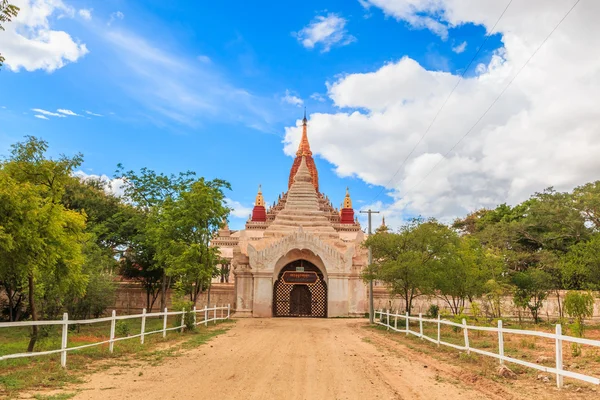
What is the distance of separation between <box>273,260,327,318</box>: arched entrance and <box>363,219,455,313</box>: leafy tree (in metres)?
8.39

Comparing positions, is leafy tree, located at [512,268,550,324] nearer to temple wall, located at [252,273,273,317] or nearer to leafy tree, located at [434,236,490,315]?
leafy tree, located at [434,236,490,315]

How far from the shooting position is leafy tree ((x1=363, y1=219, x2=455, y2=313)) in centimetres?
2272

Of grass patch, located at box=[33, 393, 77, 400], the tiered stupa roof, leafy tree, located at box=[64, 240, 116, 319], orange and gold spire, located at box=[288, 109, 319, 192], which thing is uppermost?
orange and gold spire, located at box=[288, 109, 319, 192]

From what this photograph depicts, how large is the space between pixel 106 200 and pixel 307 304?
1655 cm

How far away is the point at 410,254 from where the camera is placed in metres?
22.7

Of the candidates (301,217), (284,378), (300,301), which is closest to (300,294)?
(300,301)

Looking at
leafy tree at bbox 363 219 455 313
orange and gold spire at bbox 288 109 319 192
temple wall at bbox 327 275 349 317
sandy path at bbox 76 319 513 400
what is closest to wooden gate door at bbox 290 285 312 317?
temple wall at bbox 327 275 349 317

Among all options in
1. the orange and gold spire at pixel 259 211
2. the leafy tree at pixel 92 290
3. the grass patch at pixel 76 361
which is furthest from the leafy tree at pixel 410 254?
the orange and gold spire at pixel 259 211

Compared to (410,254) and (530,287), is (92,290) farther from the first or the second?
(530,287)

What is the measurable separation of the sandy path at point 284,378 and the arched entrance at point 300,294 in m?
19.1

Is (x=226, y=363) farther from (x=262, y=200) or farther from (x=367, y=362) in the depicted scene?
(x=262, y=200)

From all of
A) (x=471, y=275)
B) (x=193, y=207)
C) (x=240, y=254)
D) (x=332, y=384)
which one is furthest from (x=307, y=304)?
(x=332, y=384)

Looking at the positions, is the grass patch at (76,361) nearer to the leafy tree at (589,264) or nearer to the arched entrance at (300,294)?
the arched entrance at (300,294)

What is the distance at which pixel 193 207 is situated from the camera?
22.1 metres
